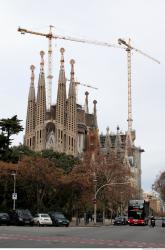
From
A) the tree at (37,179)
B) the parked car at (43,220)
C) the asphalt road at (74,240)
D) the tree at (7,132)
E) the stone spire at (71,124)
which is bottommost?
the asphalt road at (74,240)

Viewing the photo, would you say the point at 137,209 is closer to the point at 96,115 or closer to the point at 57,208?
the point at 57,208

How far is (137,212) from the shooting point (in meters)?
65.1

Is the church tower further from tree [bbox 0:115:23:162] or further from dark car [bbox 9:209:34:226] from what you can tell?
dark car [bbox 9:209:34:226]

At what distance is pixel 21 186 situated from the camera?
64500 mm

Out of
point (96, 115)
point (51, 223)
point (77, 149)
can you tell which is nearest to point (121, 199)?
point (51, 223)

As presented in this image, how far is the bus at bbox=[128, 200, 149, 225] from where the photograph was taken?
64.5m

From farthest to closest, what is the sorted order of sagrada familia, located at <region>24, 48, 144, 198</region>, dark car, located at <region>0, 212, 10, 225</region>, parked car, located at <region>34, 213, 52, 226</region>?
sagrada familia, located at <region>24, 48, 144, 198</region> < parked car, located at <region>34, 213, 52, 226</region> < dark car, located at <region>0, 212, 10, 225</region>

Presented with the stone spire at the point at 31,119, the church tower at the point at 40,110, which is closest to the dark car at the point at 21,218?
the church tower at the point at 40,110

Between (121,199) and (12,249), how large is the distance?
69.5 m

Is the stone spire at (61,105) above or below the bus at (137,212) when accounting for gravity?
above

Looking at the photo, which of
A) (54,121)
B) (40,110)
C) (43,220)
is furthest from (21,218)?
(40,110)

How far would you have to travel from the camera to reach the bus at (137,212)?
212 ft

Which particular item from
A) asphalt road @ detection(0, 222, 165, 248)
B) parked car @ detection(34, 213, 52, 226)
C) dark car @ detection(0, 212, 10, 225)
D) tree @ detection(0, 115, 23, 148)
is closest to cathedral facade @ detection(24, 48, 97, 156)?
tree @ detection(0, 115, 23, 148)

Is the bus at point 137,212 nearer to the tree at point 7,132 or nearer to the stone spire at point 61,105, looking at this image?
the tree at point 7,132
